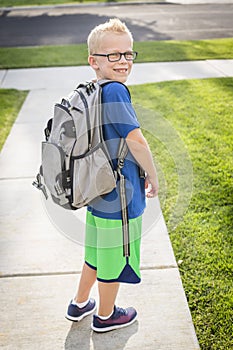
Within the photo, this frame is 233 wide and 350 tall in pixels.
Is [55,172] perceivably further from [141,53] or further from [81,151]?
[141,53]

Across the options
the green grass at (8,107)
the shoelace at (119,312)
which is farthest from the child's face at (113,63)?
the green grass at (8,107)

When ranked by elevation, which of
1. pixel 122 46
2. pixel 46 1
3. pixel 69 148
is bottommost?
pixel 46 1

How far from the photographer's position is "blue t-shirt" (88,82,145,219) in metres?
1.93

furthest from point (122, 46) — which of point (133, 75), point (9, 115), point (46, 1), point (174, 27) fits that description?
point (46, 1)

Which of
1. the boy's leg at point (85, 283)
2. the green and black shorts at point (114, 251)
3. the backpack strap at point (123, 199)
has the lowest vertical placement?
the boy's leg at point (85, 283)

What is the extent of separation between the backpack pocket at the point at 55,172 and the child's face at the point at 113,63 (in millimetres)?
384

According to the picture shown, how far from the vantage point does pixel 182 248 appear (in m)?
3.16

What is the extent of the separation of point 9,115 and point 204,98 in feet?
7.94

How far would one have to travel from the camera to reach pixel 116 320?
8.13 ft

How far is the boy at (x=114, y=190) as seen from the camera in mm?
1957

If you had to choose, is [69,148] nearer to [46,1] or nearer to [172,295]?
[172,295]

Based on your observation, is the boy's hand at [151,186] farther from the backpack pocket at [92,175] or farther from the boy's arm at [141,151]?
the backpack pocket at [92,175]

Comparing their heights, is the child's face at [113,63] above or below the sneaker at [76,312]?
above

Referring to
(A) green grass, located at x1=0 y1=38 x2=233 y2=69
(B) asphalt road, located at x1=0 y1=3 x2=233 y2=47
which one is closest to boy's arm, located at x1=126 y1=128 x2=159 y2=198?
(A) green grass, located at x1=0 y1=38 x2=233 y2=69
